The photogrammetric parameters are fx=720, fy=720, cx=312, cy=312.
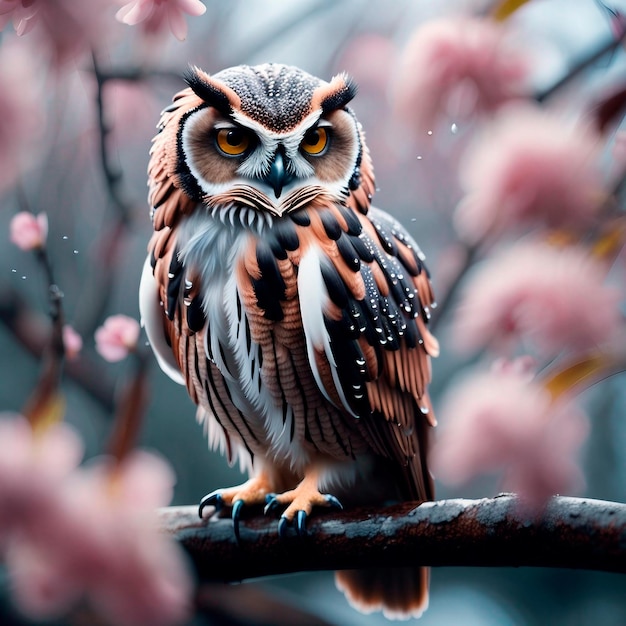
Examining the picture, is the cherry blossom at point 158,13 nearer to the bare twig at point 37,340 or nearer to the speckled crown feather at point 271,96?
the speckled crown feather at point 271,96

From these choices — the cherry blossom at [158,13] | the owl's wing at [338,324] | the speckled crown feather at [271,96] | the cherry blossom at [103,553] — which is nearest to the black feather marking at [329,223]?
the owl's wing at [338,324]

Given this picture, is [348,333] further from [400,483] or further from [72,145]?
[72,145]

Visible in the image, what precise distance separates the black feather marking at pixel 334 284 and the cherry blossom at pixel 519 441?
0.36 m

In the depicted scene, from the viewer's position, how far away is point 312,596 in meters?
1.12

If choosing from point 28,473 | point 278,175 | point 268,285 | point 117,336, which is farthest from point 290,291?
point 28,473

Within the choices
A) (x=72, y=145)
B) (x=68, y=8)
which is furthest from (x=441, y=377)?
(x=68, y=8)

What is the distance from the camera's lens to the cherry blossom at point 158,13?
0.54m

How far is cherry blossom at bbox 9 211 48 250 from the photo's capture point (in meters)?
0.77

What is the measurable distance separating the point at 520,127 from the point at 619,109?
0.05 m

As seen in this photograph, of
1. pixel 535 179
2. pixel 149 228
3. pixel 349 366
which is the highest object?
pixel 149 228

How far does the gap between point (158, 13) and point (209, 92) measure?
143mm

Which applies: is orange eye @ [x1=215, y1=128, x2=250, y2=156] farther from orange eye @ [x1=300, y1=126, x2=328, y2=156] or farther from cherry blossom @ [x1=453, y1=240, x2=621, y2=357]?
cherry blossom @ [x1=453, y1=240, x2=621, y2=357]

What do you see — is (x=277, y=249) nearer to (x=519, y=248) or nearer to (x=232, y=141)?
(x=232, y=141)

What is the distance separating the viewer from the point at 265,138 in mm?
695
